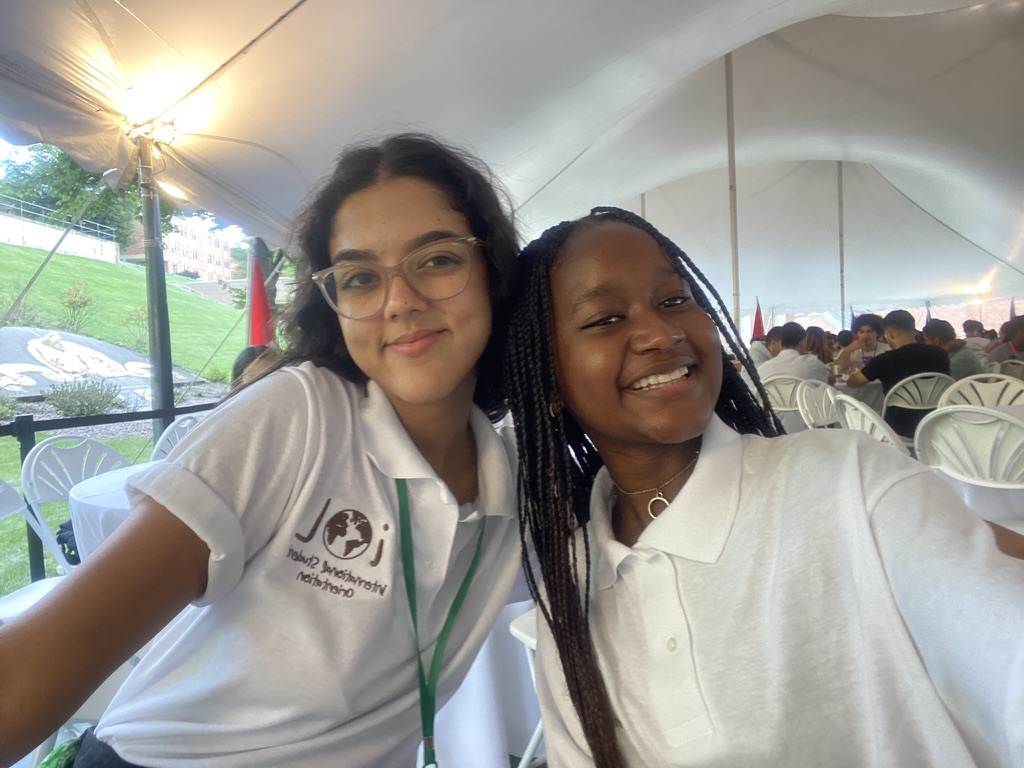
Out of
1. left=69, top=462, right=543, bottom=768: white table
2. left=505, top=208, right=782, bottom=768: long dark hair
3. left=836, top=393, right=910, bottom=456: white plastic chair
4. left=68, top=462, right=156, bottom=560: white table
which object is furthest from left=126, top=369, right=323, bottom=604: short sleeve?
left=836, top=393, right=910, bottom=456: white plastic chair

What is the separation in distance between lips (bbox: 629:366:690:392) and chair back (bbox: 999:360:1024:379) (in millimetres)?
5954

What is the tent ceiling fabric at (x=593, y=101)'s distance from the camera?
3.19m

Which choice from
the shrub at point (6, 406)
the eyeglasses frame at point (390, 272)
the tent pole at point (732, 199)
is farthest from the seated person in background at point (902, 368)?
the shrub at point (6, 406)

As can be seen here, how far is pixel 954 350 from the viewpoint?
5.27 meters

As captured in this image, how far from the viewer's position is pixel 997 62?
859cm

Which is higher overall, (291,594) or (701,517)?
(701,517)

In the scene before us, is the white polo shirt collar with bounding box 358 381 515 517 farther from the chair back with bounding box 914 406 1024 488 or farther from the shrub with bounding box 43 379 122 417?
the shrub with bounding box 43 379 122 417

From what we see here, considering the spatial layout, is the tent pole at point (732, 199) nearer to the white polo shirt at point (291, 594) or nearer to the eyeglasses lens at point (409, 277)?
the eyeglasses lens at point (409, 277)

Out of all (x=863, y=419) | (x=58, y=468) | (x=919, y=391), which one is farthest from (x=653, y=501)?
(x=919, y=391)

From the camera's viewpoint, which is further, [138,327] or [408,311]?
[138,327]

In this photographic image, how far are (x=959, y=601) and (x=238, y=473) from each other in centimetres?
83

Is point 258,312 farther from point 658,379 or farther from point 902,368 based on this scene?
point 902,368

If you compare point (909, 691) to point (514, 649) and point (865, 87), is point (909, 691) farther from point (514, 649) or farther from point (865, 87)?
point (865, 87)

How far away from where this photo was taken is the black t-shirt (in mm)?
4016
